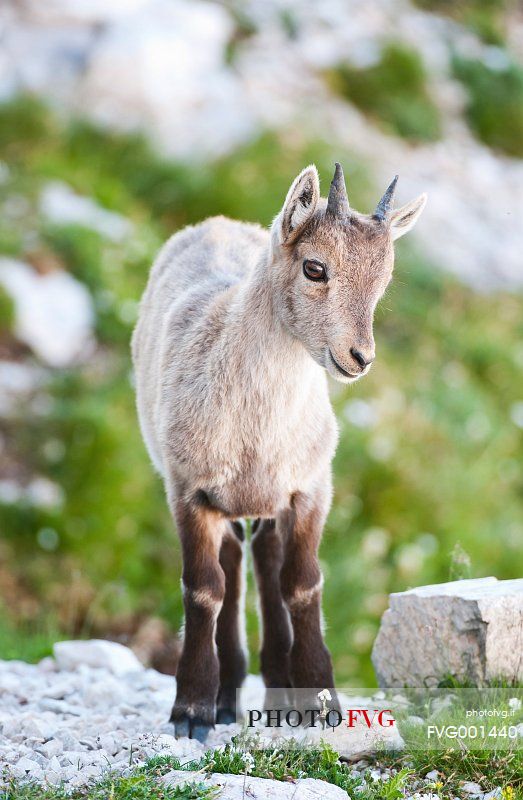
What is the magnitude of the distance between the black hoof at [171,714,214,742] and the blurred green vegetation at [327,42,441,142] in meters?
13.3

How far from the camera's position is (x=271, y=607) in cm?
678

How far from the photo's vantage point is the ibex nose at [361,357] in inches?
212

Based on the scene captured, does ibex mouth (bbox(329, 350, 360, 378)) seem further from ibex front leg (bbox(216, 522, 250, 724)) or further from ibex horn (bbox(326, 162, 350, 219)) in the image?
ibex front leg (bbox(216, 522, 250, 724))

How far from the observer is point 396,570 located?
36.2 feet

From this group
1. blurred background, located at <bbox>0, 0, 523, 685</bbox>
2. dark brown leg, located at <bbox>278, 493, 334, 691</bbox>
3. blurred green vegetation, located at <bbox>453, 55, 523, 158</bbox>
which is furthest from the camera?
blurred green vegetation, located at <bbox>453, 55, 523, 158</bbox>

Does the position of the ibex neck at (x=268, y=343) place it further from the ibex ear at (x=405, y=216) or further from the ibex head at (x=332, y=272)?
the ibex ear at (x=405, y=216)

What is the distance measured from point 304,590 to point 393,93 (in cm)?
1334

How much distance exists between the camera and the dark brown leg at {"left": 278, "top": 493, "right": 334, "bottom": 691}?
20.3 feet

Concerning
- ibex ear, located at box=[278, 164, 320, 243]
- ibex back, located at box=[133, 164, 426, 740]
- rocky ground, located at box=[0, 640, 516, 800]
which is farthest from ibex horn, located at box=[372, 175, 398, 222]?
rocky ground, located at box=[0, 640, 516, 800]

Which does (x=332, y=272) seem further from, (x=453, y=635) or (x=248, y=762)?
(x=248, y=762)

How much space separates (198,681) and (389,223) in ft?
8.30

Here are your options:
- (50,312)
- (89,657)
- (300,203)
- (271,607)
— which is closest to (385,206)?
(300,203)

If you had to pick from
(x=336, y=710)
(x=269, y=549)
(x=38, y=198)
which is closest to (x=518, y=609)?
(x=336, y=710)

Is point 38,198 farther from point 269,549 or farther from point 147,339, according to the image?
point 269,549
